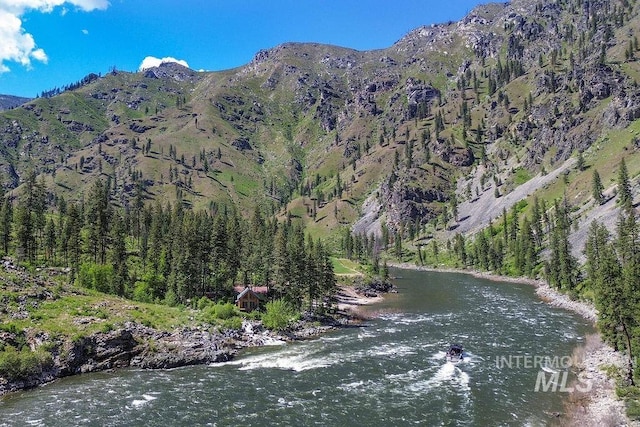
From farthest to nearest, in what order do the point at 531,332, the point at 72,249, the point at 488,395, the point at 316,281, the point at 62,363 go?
1. the point at 72,249
2. the point at 316,281
3. the point at 531,332
4. the point at 62,363
5. the point at 488,395

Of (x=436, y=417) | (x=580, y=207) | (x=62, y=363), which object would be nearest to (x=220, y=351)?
(x=62, y=363)

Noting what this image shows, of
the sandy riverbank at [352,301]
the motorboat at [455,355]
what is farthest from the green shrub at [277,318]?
the motorboat at [455,355]

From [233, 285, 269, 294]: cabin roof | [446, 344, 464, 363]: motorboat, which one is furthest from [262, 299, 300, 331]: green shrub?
[446, 344, 464, 363]: motorboat

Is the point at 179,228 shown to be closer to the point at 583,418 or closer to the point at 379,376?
the point at 379,376

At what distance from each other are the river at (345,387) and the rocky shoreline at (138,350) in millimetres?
1726

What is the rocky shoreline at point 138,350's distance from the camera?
52000 mm

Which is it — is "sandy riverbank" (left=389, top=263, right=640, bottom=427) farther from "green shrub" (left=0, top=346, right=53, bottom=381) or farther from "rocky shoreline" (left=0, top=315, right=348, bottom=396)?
"green shrub" (left=0, top=346, right=53, bottom=381)

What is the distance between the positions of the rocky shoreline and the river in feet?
5.66

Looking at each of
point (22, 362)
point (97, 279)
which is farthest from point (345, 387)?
point (97, 279)

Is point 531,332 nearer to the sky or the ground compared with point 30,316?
nearer to the ground

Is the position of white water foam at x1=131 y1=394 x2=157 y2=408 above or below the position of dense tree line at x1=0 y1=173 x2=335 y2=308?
below

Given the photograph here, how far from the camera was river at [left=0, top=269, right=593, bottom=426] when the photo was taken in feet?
133

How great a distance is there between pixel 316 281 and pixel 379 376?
38.4 m

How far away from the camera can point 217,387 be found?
4878 centimetres
